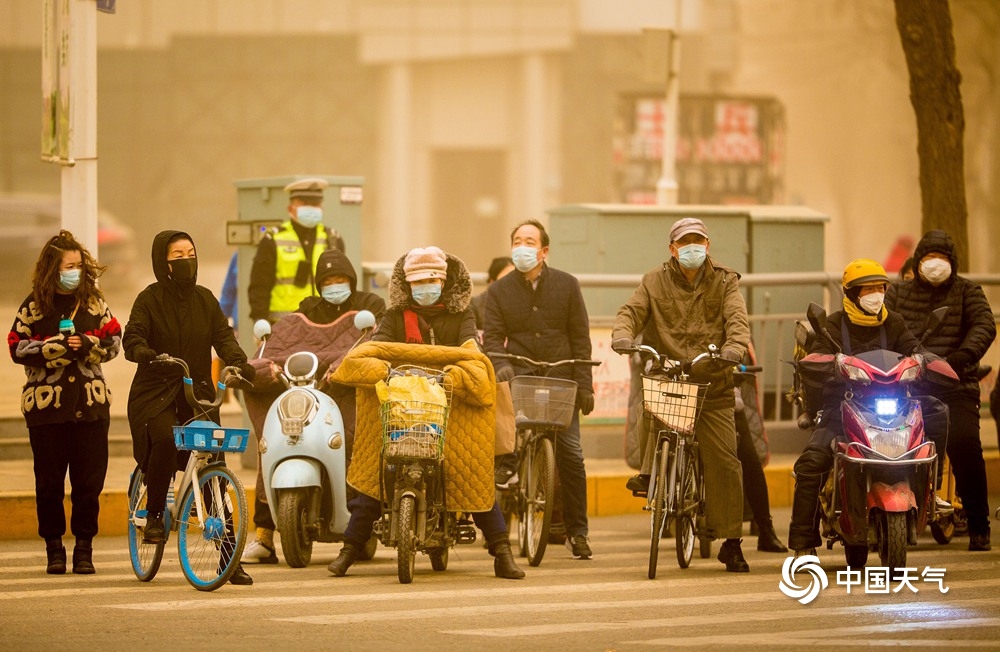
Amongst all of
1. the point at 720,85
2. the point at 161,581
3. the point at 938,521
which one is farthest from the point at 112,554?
the point at 720,85

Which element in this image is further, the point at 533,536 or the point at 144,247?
the point at 144,247

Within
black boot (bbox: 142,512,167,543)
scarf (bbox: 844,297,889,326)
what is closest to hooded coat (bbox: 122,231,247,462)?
black boot (bbox: 142,512,167,543)

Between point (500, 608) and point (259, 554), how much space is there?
214cm

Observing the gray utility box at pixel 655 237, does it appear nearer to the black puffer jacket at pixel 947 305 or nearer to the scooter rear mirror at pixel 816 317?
the black puffer jacket at pixel 947 305

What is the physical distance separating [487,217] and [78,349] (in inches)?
1151

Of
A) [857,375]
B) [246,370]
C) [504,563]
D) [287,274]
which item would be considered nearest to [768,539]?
[857,375]

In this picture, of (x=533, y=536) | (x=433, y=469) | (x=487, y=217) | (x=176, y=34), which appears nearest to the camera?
(x=433, y=469)

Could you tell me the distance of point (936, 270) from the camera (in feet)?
35.9

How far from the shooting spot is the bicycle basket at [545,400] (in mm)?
10594

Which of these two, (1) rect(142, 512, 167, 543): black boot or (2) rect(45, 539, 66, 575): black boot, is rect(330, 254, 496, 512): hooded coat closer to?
(1) rect(142, 512, 167, 543): black boot

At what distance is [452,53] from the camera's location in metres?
37.9

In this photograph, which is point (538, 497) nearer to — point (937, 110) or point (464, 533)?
point (464, 533)

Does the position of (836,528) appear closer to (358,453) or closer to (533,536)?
(533,536)

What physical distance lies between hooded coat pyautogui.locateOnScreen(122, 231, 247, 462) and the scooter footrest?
59.1 inches
